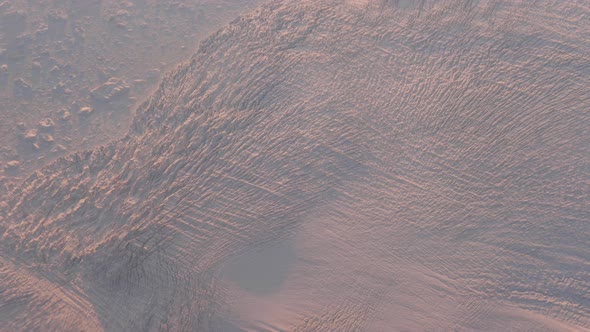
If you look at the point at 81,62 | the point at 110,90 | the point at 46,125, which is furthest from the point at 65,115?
the point at 81,62

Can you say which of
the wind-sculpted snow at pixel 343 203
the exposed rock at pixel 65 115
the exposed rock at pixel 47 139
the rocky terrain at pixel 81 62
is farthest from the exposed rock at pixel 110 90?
the wind-sculpted snow at pixel 343 203

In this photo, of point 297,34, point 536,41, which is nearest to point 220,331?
point 297,34

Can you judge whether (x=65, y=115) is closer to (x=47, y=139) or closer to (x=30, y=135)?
(x=47, y=139)

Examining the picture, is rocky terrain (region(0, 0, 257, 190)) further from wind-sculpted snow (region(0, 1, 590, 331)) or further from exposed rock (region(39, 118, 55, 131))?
wind-sculpted snow (region(0, 1, 590, 331))

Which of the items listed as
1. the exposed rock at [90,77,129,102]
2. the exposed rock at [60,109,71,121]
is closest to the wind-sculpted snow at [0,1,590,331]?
the exposed rock at [60,109,71,121]

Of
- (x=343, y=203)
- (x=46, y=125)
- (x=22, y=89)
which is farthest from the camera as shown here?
Answer: (x=22, y=89)

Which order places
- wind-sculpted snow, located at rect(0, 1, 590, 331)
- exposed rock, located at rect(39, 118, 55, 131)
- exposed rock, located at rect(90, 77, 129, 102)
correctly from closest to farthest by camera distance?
1. wind-sculpted snow, located at rect(0, 1, 590, 331)
2. exposed rock, located at rect(39, 118, 55, 131)
3. exposed rock, located at rect(90, 77, 129, 102)

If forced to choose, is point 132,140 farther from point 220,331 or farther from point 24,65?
point 220,331

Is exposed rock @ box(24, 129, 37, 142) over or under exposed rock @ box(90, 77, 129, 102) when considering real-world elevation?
under
